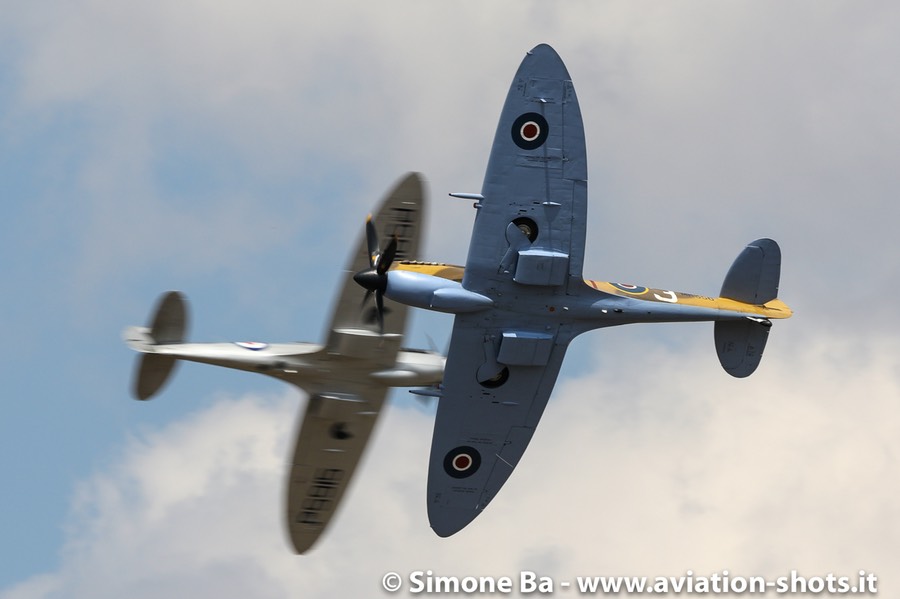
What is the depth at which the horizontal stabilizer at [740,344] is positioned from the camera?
3781 centimetres

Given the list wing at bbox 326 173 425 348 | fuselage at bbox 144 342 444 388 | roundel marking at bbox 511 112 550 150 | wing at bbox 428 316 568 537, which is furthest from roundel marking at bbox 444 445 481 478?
roundel marking at bbox 511 112 550 150

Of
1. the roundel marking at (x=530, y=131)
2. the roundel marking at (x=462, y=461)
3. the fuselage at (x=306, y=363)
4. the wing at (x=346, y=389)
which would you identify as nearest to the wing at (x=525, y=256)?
the roundel marking at (x=530, y=131)

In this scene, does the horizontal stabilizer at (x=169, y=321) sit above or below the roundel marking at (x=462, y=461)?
above

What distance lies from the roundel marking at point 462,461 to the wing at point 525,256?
2.97 feet

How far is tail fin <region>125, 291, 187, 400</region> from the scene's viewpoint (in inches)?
1591

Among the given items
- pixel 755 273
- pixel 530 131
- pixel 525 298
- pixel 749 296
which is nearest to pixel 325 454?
pixel 525 298

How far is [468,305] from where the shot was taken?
3566 cm

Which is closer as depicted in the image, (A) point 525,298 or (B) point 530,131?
(B) point 530,131

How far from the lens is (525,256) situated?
35.4 m

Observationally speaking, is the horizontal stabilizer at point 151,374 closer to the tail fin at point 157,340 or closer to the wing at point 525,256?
the tail fin at point 157,340

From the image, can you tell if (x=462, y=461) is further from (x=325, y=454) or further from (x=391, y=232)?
(x=391, y=232)

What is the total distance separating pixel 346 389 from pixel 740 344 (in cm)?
950

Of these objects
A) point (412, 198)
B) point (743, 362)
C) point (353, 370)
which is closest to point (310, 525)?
point (353, 370)

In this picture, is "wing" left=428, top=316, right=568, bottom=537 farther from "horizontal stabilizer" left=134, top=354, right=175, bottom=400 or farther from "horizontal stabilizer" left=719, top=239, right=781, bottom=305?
"horizontal stabilizer" left=134, top=354, right=175, bottom=400
